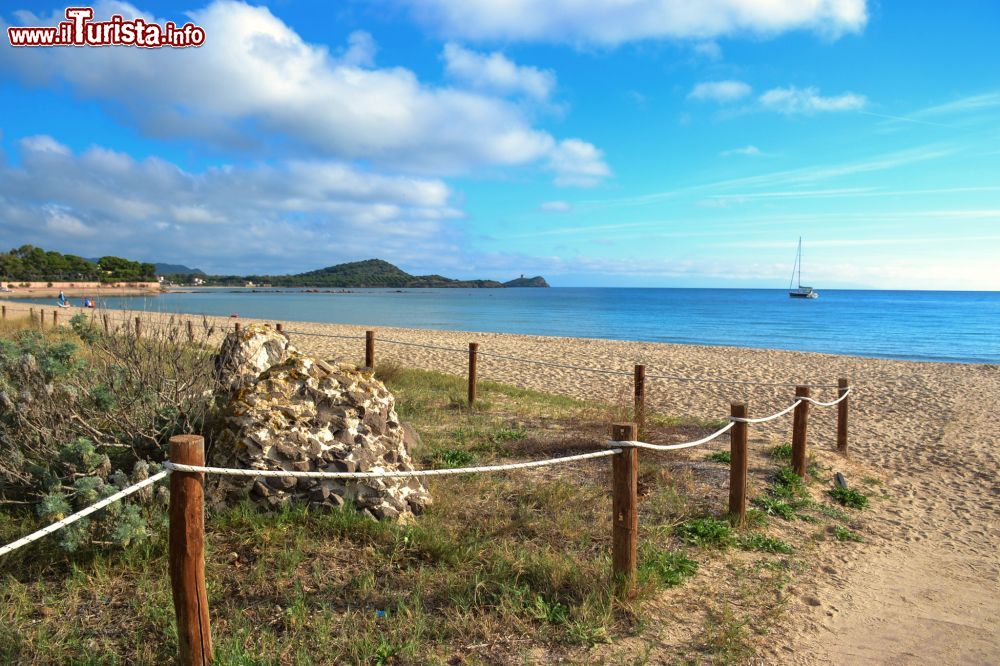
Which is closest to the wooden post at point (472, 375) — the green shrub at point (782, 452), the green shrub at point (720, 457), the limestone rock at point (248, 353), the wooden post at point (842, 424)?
the limestone rock at point (248, 353)

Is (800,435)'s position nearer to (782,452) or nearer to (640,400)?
(782,452)

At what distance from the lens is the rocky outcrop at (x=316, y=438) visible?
13.5ft

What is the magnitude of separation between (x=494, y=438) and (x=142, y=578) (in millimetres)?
4032

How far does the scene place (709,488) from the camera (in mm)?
5441

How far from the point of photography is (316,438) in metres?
4.29

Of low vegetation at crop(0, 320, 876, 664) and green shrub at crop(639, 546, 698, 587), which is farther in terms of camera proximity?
green shrub at crop(639, 546, 698, 587)

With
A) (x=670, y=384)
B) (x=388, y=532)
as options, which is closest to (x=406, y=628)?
→ (x=388, y=532)

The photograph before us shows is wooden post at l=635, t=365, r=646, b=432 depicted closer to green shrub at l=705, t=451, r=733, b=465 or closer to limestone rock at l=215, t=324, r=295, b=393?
green shrub at l=705, t=451, r=733, b=465

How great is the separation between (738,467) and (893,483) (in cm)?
309

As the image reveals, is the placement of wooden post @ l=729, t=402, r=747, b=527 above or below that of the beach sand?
above

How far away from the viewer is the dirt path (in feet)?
10.5

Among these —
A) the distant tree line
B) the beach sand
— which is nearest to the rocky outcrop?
the beach sand

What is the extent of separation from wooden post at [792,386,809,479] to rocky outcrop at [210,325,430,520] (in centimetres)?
390

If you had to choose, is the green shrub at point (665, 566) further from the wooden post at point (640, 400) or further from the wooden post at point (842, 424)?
the wooden post at point (842, 424)
